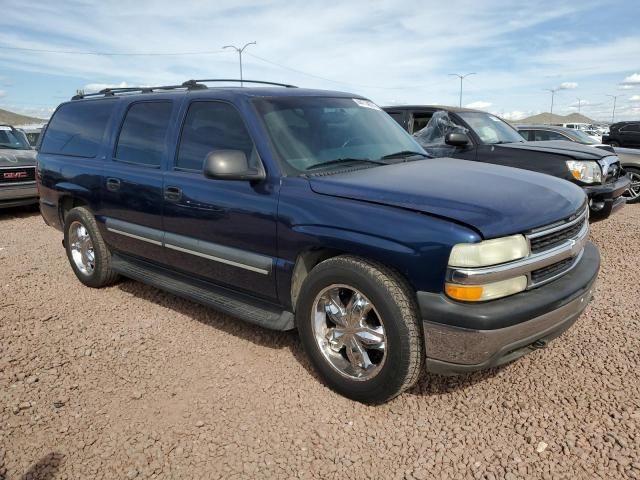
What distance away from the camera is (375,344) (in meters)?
2.83

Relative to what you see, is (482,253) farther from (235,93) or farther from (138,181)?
(138,181)

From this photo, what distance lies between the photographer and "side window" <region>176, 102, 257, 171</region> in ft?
11.3

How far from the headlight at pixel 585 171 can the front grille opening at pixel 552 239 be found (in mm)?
3504

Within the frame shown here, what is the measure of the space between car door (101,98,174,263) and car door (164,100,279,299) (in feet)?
0.62

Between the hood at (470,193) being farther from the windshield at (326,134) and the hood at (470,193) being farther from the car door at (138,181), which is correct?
the car door at (138,181)

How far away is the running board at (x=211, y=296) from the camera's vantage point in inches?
128

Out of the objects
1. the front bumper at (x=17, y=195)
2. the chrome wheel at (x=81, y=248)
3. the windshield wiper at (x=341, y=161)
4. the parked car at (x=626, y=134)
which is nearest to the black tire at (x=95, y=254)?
the chrome wheel at (x=81, y=248)

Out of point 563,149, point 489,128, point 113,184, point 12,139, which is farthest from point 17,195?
point 563,149

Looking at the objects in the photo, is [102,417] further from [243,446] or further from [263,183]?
[263,183]

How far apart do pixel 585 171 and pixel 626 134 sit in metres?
14.0

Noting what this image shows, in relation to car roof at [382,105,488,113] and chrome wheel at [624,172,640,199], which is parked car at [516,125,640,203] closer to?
chrome wheel at [624,172,640,199]

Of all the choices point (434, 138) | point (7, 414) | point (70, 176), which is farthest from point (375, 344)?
point (434, 138)

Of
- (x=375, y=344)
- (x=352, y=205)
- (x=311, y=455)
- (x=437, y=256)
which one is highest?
(x=352, y=205)

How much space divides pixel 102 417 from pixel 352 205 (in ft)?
6.19
